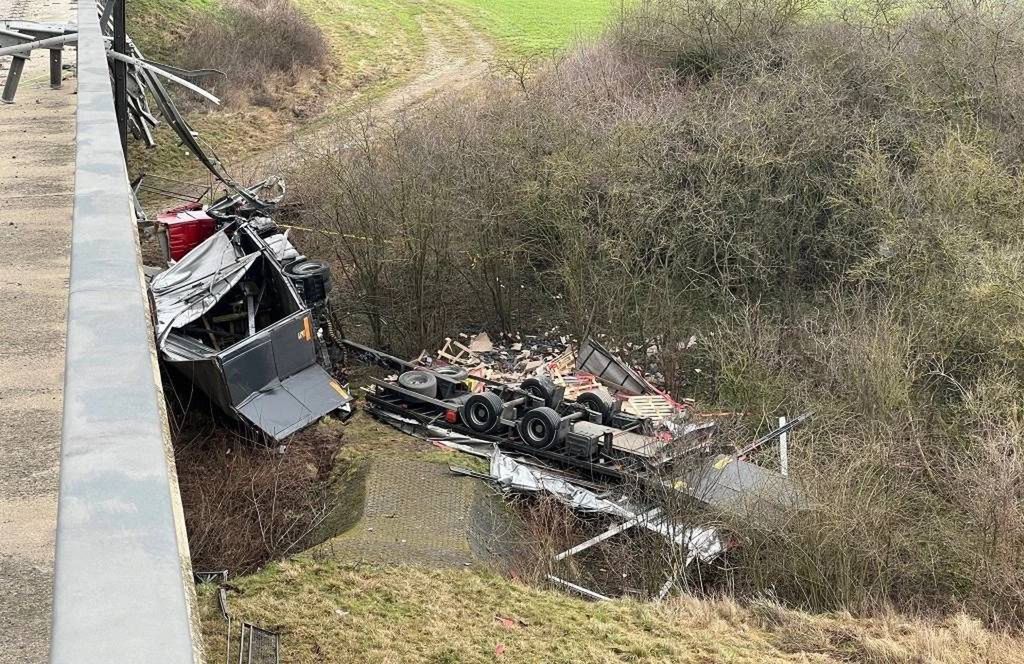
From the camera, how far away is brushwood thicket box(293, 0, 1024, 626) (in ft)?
50.3

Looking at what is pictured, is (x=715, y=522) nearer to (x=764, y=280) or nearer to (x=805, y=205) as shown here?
(x=764, y=280)

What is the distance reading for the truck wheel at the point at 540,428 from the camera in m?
14.1

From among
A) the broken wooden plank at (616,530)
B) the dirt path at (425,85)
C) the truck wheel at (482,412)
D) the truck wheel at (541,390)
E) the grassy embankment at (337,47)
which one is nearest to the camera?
the broken wooden plank at (616,530)

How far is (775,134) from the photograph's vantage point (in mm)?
20219

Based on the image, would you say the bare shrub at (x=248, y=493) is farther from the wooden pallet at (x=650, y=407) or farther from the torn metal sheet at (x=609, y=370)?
the torn metal sheet at (x=609, y=370)

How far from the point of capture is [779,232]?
2000 cm

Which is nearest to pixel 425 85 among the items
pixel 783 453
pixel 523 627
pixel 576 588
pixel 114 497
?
pixel 783 453

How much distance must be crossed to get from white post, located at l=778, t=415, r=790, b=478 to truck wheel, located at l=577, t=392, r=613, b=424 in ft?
8.33

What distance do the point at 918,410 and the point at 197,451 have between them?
1104cm

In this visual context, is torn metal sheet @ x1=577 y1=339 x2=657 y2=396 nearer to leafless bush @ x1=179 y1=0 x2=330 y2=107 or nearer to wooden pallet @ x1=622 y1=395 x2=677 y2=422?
wooden pallet @ x1=622 y1=395 x2=677 y2=422

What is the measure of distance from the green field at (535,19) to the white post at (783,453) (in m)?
23.1

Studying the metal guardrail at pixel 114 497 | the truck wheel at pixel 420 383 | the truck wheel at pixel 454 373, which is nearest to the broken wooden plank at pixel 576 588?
the truck wheel at pixel 420 383

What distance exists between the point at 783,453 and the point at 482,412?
4.36m

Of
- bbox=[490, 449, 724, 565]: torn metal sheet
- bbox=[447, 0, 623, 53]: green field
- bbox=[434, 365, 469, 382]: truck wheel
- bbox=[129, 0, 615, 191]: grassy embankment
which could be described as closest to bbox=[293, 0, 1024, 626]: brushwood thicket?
bbox=[490, 449, 724, 565]: torn metal sheet
